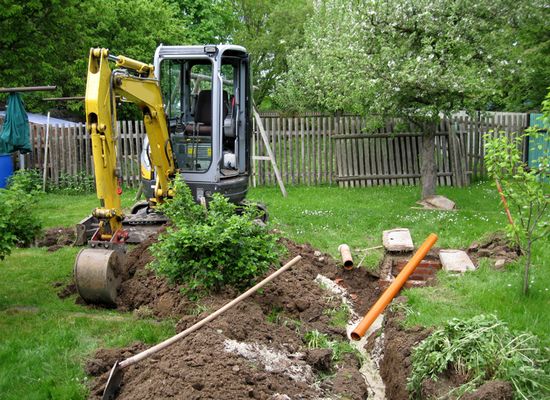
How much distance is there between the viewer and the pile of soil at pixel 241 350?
4.79 meters

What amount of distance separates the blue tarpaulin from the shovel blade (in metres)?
6.47

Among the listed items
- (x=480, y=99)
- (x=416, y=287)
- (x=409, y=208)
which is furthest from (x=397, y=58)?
(x=416, y=287)

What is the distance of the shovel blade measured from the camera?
485cm

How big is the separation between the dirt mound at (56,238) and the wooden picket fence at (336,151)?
17.2 feet

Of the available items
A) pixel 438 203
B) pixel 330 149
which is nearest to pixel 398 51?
pixel 438 203

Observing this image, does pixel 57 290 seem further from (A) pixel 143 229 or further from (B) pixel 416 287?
(B) pixel 416 287

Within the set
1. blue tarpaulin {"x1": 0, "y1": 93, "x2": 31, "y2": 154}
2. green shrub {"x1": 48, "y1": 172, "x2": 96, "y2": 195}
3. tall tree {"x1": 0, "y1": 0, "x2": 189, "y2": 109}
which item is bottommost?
green shrub {"x1": 48, "y1": 172, "x2": 96, "y2": 195}

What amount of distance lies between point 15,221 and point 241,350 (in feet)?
10.8

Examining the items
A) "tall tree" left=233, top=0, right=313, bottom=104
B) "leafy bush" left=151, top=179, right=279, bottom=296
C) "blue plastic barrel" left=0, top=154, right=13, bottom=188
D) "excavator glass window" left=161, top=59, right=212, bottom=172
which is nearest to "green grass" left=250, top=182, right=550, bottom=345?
"leafy bush" left=151, top=179, right=279, bottom=296

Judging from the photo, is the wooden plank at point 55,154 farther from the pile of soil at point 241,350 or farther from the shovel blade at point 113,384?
the shovel blade at point 113,384

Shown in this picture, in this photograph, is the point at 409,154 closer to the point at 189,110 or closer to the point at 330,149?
the point at 330,149

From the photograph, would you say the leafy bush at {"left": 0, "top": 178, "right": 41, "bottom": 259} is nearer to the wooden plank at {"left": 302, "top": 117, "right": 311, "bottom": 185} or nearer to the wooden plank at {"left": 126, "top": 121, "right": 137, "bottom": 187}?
the wooden plank at {"left": 126, "top": 121, "right": 137, "bottom": 187}

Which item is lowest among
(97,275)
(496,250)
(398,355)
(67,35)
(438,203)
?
(398,355)

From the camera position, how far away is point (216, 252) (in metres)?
6.87
